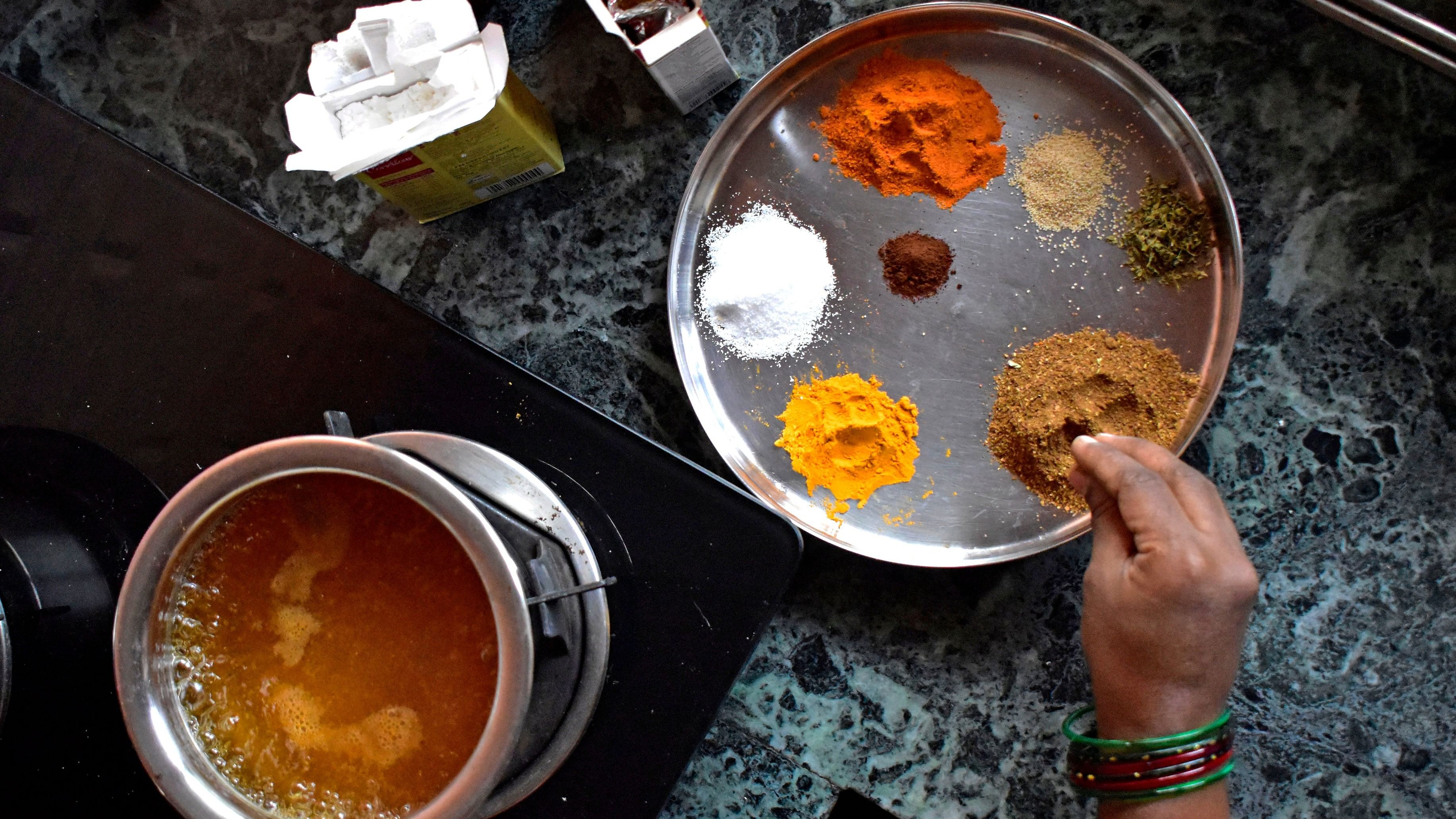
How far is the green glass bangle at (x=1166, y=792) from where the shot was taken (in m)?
0.82

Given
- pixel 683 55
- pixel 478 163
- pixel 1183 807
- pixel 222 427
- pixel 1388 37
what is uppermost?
pixel 1388 37

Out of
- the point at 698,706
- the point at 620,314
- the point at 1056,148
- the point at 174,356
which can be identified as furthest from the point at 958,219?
the point at 174,356

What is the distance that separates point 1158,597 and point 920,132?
1.85 ft

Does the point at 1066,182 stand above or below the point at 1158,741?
above

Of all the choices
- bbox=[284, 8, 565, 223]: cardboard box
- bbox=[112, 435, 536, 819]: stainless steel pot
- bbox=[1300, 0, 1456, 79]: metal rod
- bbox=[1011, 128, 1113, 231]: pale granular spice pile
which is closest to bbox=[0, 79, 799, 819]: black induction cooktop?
bbox=[284, 8, 565, 223]: cardboard box

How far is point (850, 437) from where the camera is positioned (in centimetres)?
102

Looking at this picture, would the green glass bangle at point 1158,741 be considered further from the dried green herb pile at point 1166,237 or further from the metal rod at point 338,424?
the metal rod at point 338,424

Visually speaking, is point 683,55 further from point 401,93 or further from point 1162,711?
point 1162,711

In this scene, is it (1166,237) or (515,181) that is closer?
(1166,237)

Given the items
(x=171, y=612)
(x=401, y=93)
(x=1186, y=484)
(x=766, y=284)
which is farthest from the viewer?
(x=766, y=284)

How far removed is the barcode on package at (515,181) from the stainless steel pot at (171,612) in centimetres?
52

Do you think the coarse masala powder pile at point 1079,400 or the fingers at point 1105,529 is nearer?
the fingers at point 1105,529

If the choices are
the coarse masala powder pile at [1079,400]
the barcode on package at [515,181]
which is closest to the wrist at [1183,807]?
the coarse masala powder pile at [1079,400]

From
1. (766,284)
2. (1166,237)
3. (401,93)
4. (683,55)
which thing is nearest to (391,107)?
(401,93)
